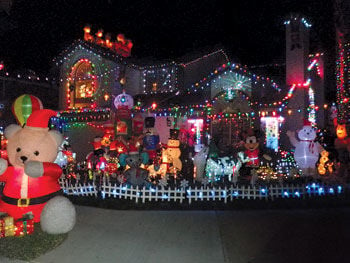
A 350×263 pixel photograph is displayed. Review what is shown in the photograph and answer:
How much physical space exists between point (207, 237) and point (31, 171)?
3.43 m

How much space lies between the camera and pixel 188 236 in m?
6.08

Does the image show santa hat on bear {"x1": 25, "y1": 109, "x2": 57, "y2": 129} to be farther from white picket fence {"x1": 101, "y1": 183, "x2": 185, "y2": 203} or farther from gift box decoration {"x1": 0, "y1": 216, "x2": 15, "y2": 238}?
white picket fence {"x1": 101, "y1": 183, "x2": 185, "y2": 203}

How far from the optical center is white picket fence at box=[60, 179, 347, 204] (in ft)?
28.7

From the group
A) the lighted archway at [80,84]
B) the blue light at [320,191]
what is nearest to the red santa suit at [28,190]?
the blue light at [320,191]

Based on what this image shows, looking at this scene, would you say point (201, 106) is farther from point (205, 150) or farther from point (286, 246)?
point (286, 246)

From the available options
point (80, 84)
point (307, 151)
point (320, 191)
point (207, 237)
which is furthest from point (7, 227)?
point (80, 84)

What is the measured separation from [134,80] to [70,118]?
449cm

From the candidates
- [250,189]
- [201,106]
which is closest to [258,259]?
[250,189]

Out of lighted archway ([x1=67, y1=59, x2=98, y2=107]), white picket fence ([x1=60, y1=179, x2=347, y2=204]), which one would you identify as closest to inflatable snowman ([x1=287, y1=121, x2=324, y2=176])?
white picket fence ([x1=60, y1=179, x2=347, y2=204])

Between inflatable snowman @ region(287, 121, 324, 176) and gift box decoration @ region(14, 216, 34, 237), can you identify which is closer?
gift box decoration @ region(14, 216, 34, 237)

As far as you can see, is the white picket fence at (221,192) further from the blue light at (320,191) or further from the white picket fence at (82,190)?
the white picket fence at (82,190)

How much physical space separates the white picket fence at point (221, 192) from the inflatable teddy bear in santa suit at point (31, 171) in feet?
8.68

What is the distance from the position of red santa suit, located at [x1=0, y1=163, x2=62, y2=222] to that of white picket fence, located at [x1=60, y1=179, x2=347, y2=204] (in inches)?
111

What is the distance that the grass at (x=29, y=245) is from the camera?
5270 mm
